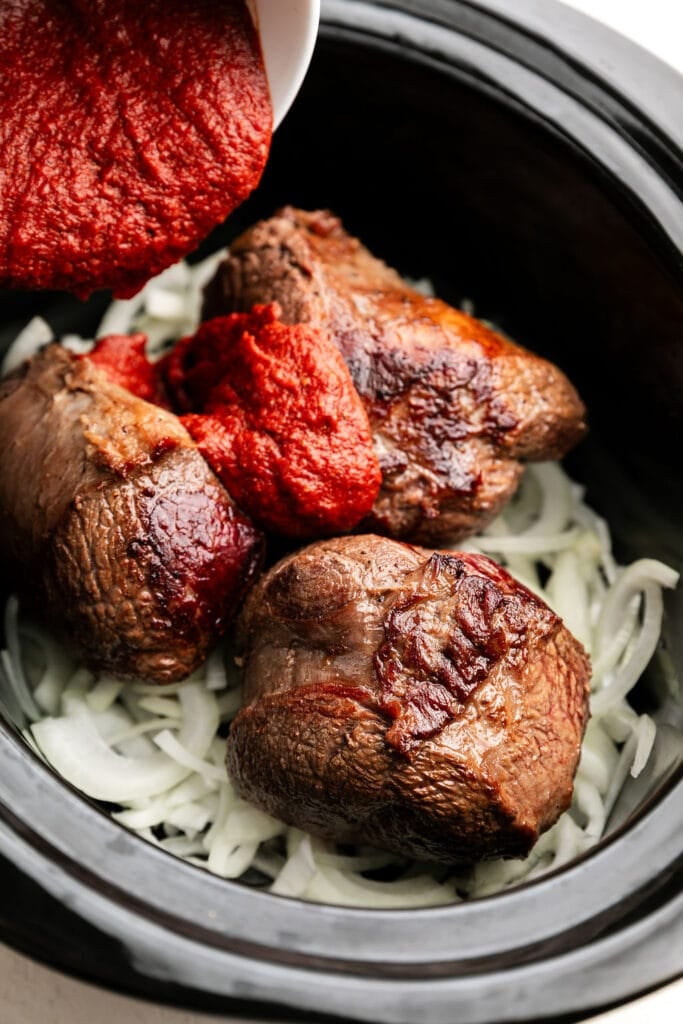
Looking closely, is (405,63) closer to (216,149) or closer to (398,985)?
(216,149)

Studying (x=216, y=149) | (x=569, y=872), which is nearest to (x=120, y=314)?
(x=216, y=149)

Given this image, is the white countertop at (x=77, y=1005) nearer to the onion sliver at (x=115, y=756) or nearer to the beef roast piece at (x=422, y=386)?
the onion sliver at (x=115, y=756)

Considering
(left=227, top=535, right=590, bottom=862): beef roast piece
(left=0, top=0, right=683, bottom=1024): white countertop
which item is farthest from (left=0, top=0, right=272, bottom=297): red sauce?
(left=0, top=0, right=683, bottom=1024): white countertop

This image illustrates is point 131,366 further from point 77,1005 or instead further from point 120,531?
point 77,1005

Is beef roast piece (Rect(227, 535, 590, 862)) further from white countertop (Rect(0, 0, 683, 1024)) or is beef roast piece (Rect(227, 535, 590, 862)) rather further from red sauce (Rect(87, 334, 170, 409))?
red sauce (Rect(87, 334, 170, 409))

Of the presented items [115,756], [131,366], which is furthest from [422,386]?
[115,756]

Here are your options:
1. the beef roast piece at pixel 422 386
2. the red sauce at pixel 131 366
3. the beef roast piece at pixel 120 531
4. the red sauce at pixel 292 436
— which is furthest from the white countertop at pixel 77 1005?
the red sauce at pixel 131 366
